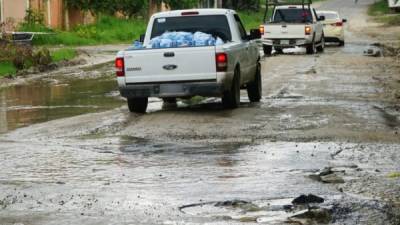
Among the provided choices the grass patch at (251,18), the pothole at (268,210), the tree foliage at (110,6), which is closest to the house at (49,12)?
the tree foliage at (110,6)

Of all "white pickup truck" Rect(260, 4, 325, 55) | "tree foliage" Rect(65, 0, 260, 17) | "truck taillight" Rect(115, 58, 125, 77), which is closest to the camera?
"truck taillight" Rect(115, 58, 125, 77)

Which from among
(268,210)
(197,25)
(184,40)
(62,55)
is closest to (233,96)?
(184,40)

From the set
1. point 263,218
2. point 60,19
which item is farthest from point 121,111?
point 60,19

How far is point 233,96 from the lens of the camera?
1644cm

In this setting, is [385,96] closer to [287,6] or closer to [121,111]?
[121,111]

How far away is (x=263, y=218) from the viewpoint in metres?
7.86

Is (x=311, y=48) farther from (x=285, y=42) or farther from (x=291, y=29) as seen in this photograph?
(x=291, y=29)

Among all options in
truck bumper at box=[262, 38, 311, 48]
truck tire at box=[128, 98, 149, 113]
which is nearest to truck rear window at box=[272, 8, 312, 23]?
truck bumper at box=[262, 38, 311, 48]

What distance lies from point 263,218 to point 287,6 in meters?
28.0

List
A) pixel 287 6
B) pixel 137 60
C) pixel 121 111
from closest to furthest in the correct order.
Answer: pixel 137 60
pixel 121 111
pixel 287 6

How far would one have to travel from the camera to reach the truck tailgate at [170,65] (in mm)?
15758

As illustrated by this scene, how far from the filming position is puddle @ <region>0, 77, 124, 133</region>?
16.3 m

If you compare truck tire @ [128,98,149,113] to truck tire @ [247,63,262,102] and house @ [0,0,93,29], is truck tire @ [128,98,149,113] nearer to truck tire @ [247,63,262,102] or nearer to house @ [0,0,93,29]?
truck tire @ [247,63,262,102]

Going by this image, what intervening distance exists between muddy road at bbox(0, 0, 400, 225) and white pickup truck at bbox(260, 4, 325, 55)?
13585mm
